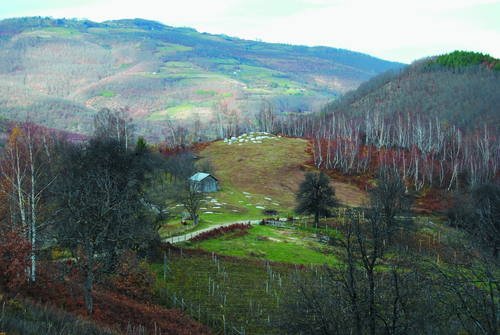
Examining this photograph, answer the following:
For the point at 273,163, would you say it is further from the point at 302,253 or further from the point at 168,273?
the point at 168,273

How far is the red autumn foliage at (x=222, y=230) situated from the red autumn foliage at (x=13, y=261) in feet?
104

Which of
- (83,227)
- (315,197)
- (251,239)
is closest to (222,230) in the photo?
(251,239)

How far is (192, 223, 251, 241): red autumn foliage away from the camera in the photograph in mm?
56053

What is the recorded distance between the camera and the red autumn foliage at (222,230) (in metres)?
56.1

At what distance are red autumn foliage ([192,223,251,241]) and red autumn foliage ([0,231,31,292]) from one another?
31798 mm

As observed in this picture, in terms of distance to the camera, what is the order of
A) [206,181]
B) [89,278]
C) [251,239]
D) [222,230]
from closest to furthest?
[89,278] → [251,239] → [222,230] → [206,181]

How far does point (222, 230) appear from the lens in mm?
59562

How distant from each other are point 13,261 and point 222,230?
38.2 metres

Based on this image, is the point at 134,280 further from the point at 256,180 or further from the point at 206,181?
the point at 256,180

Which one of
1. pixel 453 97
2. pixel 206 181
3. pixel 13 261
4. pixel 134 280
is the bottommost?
pixel 206 181

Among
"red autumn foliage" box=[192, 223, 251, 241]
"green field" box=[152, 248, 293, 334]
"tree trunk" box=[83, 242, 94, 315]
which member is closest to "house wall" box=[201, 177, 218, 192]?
"red autumn foliage" box=[192, 223, 251, 241]

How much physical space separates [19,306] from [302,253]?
127ft

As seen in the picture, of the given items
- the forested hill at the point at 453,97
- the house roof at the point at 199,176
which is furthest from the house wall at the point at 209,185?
the forested hill at the point at 453,97

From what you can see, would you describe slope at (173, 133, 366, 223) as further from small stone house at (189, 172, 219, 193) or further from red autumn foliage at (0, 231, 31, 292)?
red autumn foliage at (0, 231, 31, 292)
